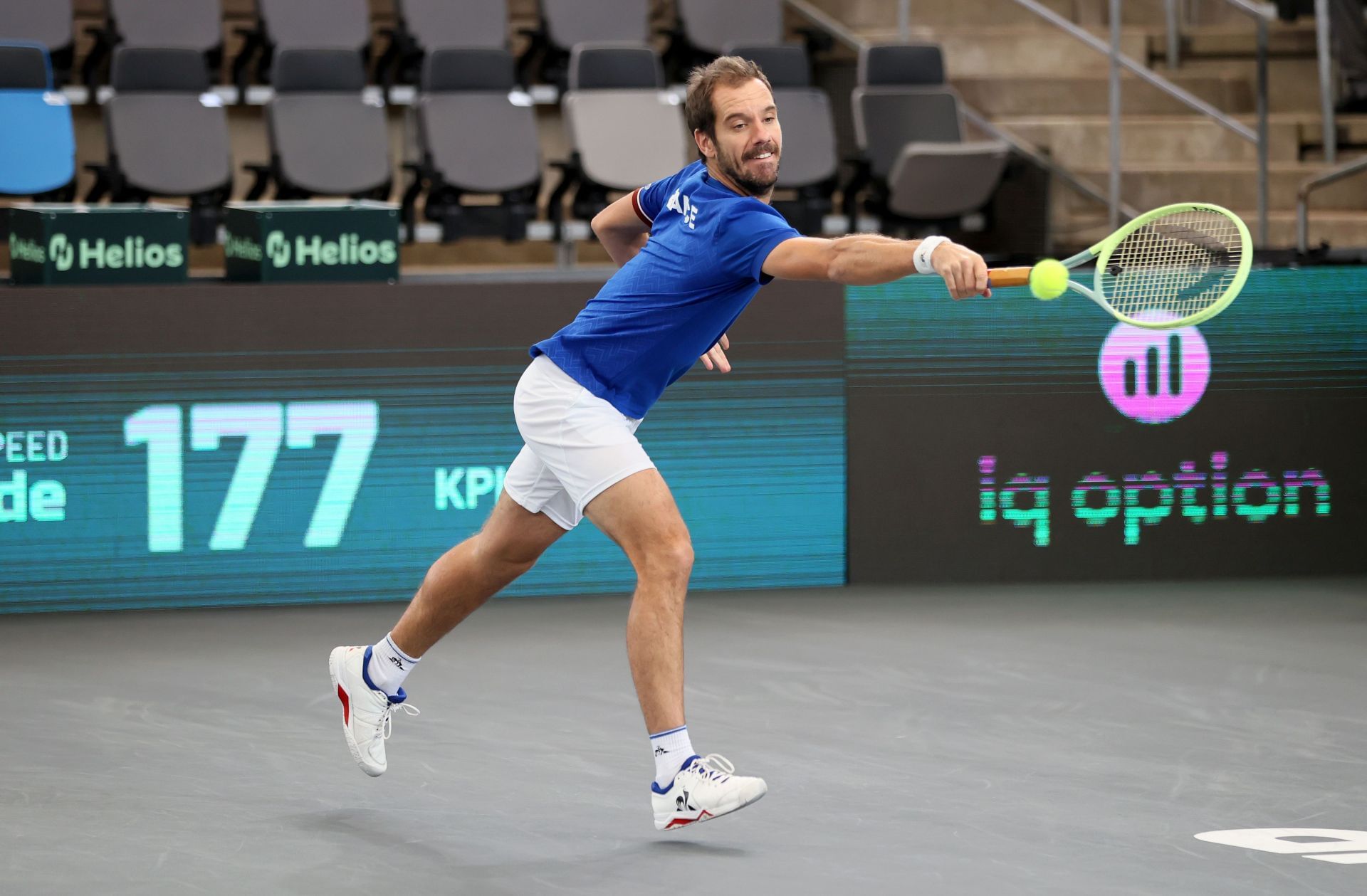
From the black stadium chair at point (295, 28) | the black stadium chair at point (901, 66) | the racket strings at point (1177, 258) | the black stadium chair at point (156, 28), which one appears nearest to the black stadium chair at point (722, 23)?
the black stadium chair at point (901, 66)

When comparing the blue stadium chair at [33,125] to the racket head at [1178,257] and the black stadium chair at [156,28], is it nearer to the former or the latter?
the black stadium chair at [156,28]

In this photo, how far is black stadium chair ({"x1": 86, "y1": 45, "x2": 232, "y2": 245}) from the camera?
10961mm

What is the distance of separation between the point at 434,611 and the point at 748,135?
4.67 ft

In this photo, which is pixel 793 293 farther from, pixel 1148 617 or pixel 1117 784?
pixel 1117 784

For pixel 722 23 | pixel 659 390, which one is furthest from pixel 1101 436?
pixel 722 23

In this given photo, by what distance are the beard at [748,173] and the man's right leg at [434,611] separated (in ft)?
3.16

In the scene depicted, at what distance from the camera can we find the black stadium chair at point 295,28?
39.5 ft

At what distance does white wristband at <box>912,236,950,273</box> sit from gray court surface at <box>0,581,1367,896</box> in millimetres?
1272

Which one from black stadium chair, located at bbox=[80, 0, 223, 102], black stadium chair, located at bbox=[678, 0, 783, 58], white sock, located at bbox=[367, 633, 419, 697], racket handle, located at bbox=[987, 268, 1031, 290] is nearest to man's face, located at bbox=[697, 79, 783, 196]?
racket handle, located at bbox=[987, 268, 1031, 290]

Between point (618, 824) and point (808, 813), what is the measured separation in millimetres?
455

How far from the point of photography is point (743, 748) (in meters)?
5.11

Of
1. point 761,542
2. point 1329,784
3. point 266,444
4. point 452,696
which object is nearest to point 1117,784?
point 1329,784

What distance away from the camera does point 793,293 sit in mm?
7402

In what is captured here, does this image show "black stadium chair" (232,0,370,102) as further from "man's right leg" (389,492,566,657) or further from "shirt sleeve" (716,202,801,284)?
"shirt sleeve" (716,202,801,284)
